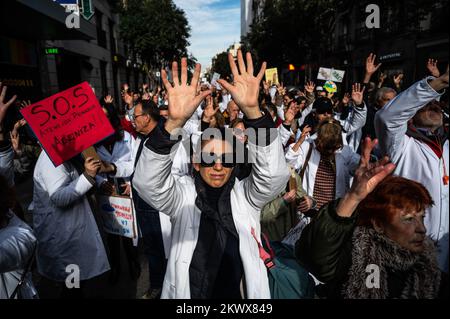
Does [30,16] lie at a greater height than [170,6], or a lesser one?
lesser

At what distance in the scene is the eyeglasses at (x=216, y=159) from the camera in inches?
69.1

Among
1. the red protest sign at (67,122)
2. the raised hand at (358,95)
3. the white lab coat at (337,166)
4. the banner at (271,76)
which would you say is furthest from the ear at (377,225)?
the banner at (271,76)

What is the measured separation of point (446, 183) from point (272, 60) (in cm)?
2926

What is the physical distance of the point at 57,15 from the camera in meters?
8.26

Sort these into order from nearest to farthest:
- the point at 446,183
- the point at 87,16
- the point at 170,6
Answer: the point at 446,183, the point at 87,16, the point at 170,6

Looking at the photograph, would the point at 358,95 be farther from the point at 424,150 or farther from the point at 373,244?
the point at 373,244

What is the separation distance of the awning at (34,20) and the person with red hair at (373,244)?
8.10 m

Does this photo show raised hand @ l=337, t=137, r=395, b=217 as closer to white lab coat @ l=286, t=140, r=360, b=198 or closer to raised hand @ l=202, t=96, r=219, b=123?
white lab coat @ l=286, t=140, r=360, b=198

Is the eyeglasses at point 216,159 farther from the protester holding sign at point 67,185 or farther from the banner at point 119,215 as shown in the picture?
the banner at point 119,215

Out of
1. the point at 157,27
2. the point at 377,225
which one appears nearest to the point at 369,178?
the point at 377,225

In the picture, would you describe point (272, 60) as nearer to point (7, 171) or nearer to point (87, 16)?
point (87, 16)

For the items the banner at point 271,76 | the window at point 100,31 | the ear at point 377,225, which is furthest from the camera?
the window at point 100,31

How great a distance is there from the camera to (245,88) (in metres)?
1.55
